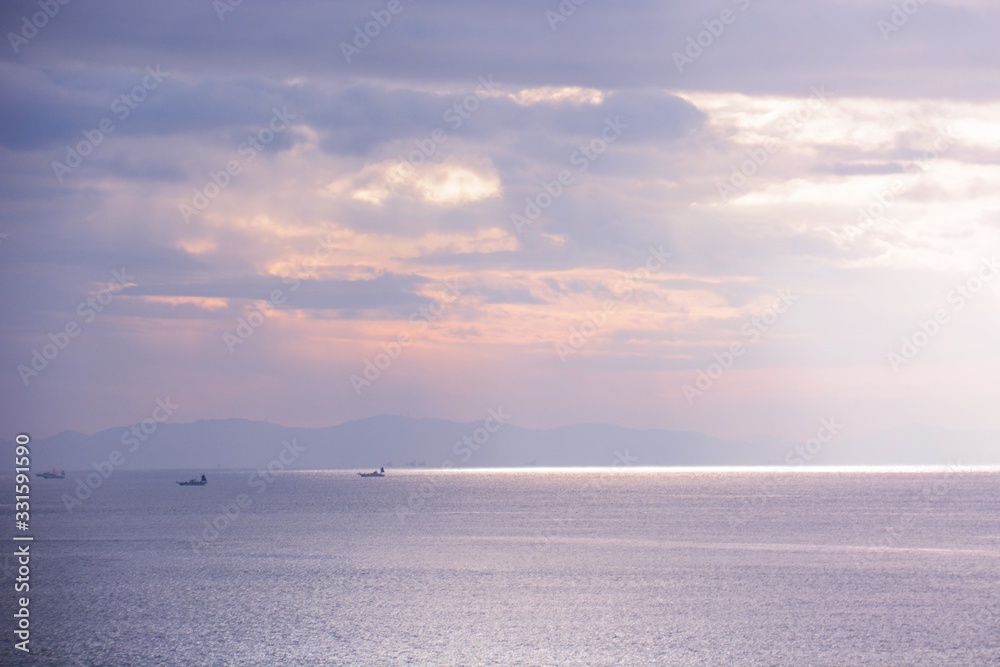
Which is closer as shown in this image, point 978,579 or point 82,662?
point 82,662

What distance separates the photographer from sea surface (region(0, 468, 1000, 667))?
5368 centimetres

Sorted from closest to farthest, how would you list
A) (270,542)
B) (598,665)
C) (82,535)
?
1. (598,665)
2. (270,542)
3. (82,535)

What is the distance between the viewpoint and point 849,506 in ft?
572

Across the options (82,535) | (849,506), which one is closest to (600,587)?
(82,535)

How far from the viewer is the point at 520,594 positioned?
71.8 metres

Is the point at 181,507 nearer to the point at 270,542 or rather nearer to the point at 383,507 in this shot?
the point at 383,507

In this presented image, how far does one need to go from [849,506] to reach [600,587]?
113149mm

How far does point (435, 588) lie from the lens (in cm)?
7575

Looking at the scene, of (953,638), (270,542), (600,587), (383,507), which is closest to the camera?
(953,638)

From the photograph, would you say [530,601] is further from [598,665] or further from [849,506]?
[849,506]

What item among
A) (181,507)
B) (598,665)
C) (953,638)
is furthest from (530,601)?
(181,507)

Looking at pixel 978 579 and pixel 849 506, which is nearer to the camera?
pixel 978 579

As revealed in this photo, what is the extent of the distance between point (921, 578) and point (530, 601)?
30740mm

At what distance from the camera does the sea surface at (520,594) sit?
53.7 metres
